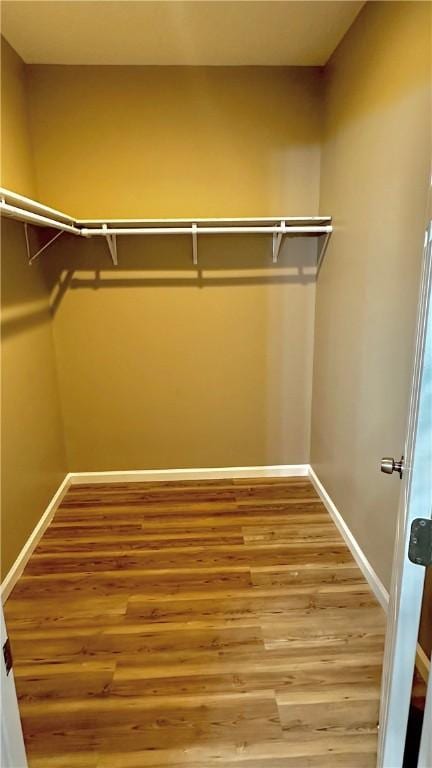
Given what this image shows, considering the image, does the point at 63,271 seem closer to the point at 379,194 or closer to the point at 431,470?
the point at 379,194

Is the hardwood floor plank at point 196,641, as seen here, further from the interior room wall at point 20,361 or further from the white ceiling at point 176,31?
the white ceiling at point 176,31

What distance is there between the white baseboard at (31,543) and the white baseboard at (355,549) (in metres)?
1.65

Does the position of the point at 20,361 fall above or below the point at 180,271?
below

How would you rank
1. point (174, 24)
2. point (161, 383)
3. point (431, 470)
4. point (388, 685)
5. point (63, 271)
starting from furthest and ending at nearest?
point (161, 383) → point (63, 271) → point (174, 24) → point (388, 685) → point (431, 470)

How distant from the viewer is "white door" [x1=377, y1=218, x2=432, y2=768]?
90cm

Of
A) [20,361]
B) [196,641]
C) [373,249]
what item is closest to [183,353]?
[20,361]

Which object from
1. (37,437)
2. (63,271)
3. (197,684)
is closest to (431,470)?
(197,684)

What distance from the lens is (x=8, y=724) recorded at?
921 mm

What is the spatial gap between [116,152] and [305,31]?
1171mm

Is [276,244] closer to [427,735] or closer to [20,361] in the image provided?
[20,361]

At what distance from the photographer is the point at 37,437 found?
2551mm

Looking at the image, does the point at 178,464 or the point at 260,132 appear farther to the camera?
the point at 178,464

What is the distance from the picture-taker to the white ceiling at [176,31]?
2014mm

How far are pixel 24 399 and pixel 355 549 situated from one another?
1879mm
